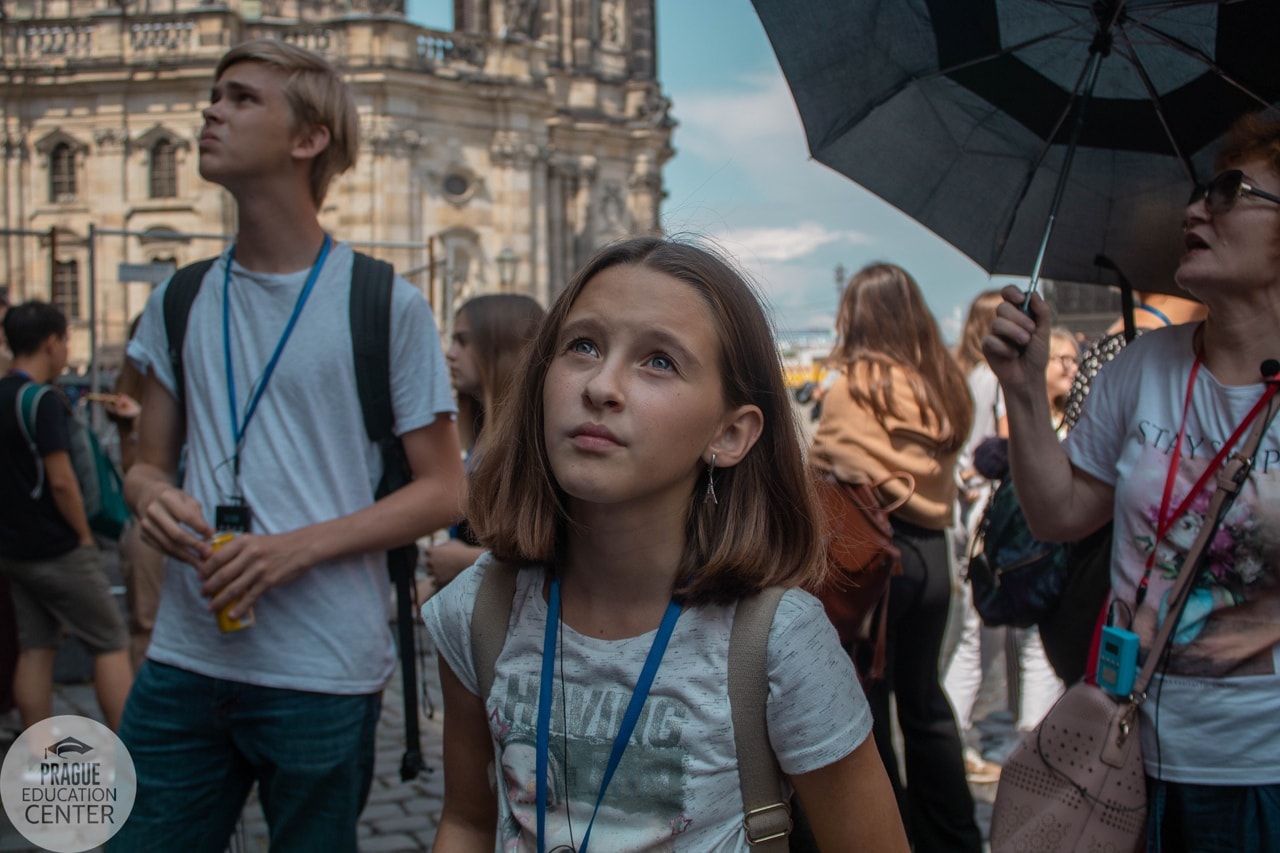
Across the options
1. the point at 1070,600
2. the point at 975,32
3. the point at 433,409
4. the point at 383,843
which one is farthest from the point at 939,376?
the point at 383,843

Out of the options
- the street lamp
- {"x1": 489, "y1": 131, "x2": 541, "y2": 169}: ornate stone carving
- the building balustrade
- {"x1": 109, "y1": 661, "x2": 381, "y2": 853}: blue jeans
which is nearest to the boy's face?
{"x1": 109, "y1": 661, "x2": 381, "y2": 853}: blue jeans

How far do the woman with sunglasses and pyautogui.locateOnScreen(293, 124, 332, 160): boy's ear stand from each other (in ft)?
5.64

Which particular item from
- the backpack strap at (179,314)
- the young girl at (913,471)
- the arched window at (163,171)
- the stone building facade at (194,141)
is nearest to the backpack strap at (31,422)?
the backpack strap at (179,314)

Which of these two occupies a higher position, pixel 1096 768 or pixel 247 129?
pixel 247 129

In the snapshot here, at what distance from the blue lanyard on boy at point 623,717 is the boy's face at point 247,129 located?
61.7 inches

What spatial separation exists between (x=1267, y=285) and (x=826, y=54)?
1.22m

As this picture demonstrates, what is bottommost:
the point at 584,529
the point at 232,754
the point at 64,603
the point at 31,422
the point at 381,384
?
the point at 64,603

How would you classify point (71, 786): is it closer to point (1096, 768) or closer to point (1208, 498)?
point (1096, 768)

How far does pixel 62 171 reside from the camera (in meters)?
33.5

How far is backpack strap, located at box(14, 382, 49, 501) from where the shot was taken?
5.29 metres

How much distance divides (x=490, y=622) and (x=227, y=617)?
830 mm

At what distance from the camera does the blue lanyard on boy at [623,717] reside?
179 cm

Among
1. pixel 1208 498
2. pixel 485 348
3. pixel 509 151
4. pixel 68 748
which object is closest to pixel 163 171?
pixel 509 151

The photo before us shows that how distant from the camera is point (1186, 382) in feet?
8.10
